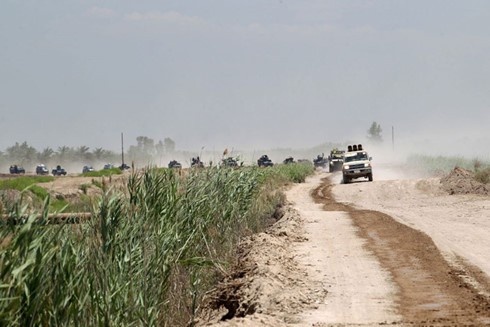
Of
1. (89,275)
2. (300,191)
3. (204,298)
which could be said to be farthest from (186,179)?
(300,191)

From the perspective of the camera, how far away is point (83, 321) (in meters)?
8.84

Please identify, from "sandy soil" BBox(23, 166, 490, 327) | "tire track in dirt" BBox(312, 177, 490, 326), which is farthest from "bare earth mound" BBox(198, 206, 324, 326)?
"tire track in dirt" BBox(312, 177, 490, 326)

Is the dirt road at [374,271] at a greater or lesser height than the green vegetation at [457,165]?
lesser

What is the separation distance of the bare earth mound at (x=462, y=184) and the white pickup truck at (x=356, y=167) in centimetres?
902

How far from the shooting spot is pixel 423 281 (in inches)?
569

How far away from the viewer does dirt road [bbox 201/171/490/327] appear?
1189 centimetres

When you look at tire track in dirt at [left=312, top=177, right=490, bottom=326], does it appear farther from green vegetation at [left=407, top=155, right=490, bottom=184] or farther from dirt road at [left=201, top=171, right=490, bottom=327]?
green vegetation at [left=407, top=155, right=490, bottom=184]

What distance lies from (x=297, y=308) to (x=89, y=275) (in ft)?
14.0

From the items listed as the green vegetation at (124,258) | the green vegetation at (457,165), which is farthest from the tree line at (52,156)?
the green vegetation at (124,258)

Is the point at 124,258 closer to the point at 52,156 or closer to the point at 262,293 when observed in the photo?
the point at 262,293

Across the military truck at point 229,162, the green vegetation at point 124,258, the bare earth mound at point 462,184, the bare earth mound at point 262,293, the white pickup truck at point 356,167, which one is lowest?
the bare earth mound at point 262,293

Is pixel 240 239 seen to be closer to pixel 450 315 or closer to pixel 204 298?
pixel 204 298

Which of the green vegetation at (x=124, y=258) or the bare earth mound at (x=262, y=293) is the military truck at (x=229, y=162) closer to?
the green vegetation at (x=124, y=258)

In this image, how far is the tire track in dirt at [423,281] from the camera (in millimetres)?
11492
